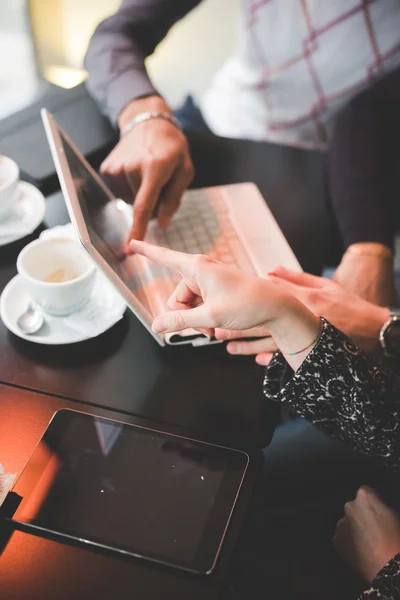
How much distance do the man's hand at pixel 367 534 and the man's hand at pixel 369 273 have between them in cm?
33

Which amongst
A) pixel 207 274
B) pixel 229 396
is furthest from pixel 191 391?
pixel 207 274

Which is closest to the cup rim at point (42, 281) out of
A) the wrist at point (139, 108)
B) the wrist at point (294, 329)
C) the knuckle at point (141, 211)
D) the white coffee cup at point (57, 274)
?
the white coffee cup at point (57, 274)

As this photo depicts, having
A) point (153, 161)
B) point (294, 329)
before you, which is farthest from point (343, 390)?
point (153, 161)

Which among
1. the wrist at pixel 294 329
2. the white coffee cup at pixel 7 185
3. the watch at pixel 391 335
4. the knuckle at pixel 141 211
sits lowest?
the watch at pixel 391 335

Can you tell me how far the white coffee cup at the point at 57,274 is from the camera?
0.66m

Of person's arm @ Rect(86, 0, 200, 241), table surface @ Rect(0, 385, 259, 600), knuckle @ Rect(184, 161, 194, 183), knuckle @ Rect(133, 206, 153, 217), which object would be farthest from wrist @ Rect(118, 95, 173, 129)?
table surface @ Rect(0, 385, 259, 600)

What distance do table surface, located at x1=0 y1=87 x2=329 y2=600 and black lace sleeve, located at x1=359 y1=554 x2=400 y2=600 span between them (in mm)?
206

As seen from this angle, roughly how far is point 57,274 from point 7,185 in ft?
0.55

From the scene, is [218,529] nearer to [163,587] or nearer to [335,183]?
[163,587]

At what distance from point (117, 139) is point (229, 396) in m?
0.58

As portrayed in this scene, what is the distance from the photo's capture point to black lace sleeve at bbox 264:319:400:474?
0.64 meters

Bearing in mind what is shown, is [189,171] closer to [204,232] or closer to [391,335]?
[204,232]

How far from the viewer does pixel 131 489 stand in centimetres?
57

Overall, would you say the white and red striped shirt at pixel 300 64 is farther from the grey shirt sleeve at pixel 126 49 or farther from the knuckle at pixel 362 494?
the knuckle at pixel 362 494
